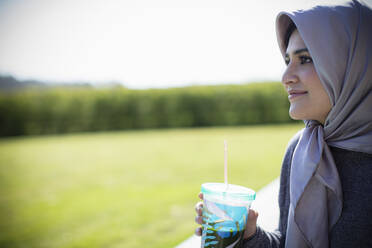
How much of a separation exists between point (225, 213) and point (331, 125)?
0.60 m

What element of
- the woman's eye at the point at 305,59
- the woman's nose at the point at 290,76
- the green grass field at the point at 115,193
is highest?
the woman's eye at the point at 305,59

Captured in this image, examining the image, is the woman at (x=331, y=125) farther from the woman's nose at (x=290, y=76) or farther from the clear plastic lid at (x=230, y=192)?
the clear plastic lid at (x=230, y=192)

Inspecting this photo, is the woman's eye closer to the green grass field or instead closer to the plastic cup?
the plastic cup

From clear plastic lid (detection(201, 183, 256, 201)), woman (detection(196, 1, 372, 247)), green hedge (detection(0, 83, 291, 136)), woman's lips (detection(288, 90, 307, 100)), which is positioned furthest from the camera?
green hedge (detection(0, 83, 291, 136))

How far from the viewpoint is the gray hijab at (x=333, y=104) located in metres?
1.12

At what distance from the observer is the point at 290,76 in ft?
4.04

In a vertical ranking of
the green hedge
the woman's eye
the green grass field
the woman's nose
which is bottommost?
the green grass field

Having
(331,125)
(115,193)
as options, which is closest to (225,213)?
(331,125)

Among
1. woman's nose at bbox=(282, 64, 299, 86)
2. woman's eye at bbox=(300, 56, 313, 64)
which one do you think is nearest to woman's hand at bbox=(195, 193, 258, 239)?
woman's nose at bbox=(282, 64, 299, 86)

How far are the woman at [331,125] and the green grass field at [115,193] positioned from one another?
229 cm

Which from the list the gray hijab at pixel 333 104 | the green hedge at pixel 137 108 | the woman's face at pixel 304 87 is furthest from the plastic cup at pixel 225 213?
the green hedge at pixel 137 108

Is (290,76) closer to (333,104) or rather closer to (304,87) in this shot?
(304,87)

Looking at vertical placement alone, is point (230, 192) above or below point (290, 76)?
below

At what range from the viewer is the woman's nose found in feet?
4.02
